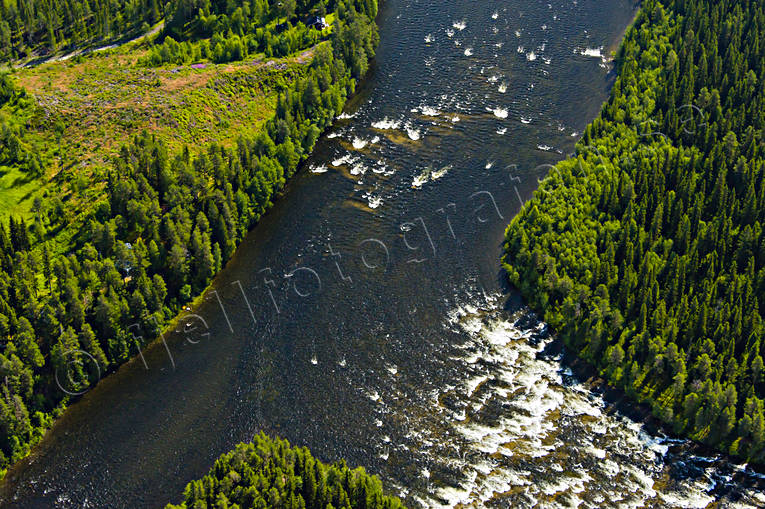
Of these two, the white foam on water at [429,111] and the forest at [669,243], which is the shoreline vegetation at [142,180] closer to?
the white foam on water at [429,111]

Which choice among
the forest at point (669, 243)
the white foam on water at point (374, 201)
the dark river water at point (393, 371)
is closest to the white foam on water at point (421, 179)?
the dark river water at point (393, 371)

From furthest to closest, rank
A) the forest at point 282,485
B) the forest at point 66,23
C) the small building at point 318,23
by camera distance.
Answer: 1. the small building at point 318,23
2. the forest at point 66,23
3. the forest at point 282,485

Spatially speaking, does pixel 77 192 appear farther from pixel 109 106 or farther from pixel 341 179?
pixel 341 179

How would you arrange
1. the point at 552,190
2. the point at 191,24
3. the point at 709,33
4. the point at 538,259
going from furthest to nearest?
the point at 191,24 → the point at 709,33 → the point at 552,190 → the point at 538,259

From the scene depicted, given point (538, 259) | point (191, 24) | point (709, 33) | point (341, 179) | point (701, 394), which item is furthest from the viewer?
point (191, 24)

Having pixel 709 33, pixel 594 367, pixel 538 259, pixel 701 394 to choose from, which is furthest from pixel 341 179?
pixel 709 33

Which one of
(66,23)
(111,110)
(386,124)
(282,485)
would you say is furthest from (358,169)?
(66,23)

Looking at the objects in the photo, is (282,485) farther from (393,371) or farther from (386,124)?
(386,124)
